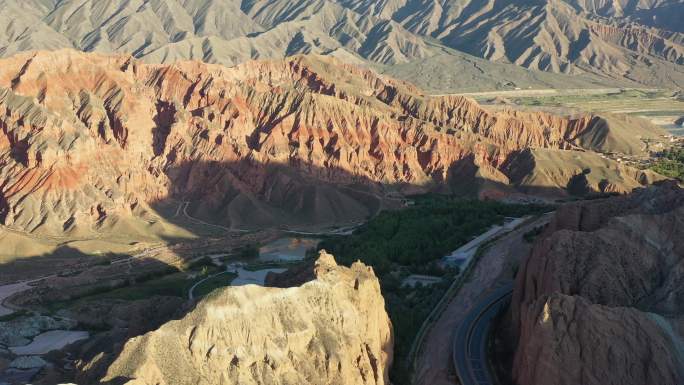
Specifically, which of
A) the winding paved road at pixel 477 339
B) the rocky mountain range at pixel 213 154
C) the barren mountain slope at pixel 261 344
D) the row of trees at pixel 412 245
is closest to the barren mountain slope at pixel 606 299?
the winding paved road at pixel 477 339

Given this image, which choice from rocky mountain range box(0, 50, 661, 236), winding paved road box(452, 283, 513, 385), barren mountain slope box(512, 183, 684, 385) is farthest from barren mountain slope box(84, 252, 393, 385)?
rocky mountain range box(0, 50, 661, 236)

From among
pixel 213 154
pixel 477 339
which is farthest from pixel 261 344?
pixel 213 154

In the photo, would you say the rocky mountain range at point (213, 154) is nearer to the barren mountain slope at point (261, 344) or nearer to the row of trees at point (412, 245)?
the row of trees at point (412, 245)

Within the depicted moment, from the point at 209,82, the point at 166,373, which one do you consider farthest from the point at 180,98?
the point at 166,373

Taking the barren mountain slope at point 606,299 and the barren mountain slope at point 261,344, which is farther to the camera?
the barren mountain slope at point 606,299

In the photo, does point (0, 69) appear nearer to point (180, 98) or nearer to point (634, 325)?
point (180, 98)

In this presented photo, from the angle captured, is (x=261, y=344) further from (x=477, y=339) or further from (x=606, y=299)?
(x=606, y=299)

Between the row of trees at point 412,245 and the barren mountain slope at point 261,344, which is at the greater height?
the barren mountain slope at point 261,344
